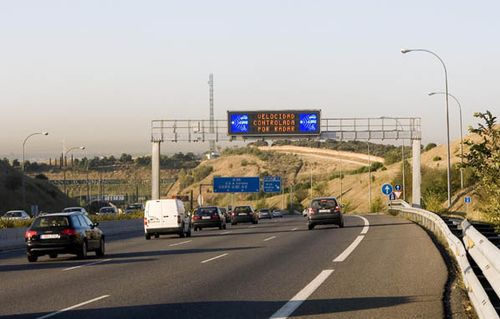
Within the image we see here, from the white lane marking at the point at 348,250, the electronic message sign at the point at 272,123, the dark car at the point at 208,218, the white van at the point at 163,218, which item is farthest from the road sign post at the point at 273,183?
the white lane marking at the point at 348,250

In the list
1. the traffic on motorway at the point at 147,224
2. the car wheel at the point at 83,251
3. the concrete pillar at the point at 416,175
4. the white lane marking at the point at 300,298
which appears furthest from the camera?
the concrete pillar at the point at 416,175

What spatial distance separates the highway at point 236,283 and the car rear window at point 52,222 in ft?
3.45

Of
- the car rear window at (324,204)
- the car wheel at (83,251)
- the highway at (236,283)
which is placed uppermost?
the car rear window at (324,204)

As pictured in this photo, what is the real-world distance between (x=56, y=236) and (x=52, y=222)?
56cm

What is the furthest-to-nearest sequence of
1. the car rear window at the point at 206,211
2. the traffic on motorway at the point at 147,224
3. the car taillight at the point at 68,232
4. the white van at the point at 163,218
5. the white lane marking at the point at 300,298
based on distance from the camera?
1. the car rear window at the point at 206,211
2. the white van at the point at 163,218
3. the traffic on motorway at the point at 147,224
4. the car taillight at the point at 68,232
5. the white lane marking at the point at 300,298

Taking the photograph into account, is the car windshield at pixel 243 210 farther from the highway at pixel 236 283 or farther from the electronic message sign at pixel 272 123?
the highway at pixel 236 283

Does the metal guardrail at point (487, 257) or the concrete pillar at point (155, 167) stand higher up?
the concrete pillar at point (155, 167)

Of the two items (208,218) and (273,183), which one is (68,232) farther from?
(273,183)

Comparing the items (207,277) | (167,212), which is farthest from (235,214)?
(207,277)

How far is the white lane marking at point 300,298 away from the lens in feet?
41.1

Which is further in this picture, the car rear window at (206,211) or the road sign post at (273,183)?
the road sign post at (273,183)

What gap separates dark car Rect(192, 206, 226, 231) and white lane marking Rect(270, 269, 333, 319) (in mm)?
32837

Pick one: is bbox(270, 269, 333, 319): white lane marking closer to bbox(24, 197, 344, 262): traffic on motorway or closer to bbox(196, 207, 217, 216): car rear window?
bbox(24, 197, 344, 262): traffic on motorway

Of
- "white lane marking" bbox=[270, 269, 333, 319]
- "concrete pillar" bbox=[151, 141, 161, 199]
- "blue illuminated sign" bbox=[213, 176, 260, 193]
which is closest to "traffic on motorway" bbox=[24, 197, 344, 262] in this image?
"concrete pillar" bbox=[151, 141, 161, 199]
